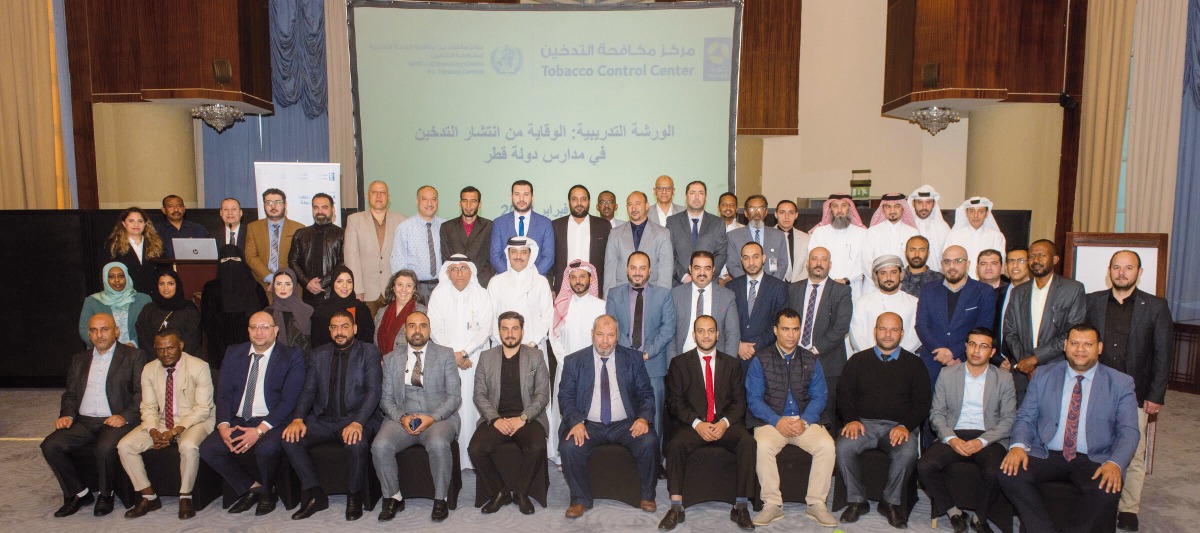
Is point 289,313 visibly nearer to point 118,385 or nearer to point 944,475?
point 118,385

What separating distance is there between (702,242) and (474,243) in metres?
1.70

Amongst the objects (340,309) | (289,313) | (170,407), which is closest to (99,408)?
(170,407)

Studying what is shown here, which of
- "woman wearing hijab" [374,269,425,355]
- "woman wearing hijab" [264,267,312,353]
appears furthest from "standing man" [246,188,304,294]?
"woman wearing hijab" [374,269,425,355]

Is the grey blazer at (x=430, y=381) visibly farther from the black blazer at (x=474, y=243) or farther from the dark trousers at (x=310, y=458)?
the black blazer at (x=474, y=243)

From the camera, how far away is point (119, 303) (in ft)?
16.3

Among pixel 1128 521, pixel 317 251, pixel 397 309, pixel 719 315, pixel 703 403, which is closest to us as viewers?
pixel 1128 521

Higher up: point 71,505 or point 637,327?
point 637,327

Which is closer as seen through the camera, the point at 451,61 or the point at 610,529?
the point at 610,529

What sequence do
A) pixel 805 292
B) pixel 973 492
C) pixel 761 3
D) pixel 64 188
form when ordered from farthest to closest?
pixel 761 3 → pixel 64 188 → pixel 805 292 → pixel 973 492

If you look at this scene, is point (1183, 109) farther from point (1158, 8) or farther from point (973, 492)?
point (973, 492)

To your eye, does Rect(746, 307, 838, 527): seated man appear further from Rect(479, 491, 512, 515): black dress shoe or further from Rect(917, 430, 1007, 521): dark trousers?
Rect(479, 491, 512, 515): black dress shoe

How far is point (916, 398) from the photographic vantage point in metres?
3.97

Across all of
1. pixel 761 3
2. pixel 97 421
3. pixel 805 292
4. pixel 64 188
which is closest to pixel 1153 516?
pixel 805 292

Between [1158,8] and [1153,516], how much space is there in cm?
542
